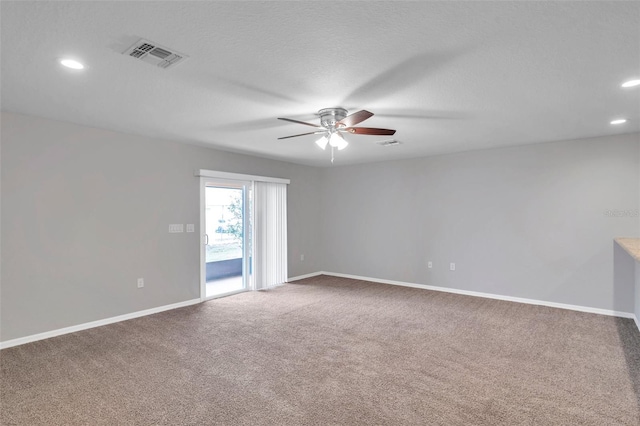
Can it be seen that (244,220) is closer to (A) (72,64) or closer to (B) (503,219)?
(A) (72,64)

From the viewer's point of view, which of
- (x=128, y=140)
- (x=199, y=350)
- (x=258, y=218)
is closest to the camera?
(x=199, y=350)

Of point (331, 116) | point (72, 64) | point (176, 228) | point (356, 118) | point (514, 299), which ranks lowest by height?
point (514, 299)

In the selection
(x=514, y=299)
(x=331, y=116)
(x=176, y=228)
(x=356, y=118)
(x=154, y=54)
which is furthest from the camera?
(x=514, y=299)

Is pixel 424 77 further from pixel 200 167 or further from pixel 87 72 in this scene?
pixel 200 167

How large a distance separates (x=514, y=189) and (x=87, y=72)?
18.5ft

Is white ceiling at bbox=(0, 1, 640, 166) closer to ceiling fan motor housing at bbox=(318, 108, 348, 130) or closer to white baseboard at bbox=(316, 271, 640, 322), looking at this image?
ceiling fan motor housing at bbox=(318, 108, 348, 130)

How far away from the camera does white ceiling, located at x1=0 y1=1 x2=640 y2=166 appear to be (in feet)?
5.76

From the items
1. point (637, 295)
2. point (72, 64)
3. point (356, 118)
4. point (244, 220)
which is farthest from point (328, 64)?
point (637, 295)

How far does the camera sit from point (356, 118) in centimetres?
294

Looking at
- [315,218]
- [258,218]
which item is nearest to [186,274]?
[258,218]

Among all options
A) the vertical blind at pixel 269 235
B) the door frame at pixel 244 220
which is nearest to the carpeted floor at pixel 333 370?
the door frame at pixel 244 220

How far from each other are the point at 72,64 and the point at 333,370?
3190mm

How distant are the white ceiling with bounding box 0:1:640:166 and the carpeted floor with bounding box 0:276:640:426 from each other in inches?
97.6

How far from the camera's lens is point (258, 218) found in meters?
6.11
